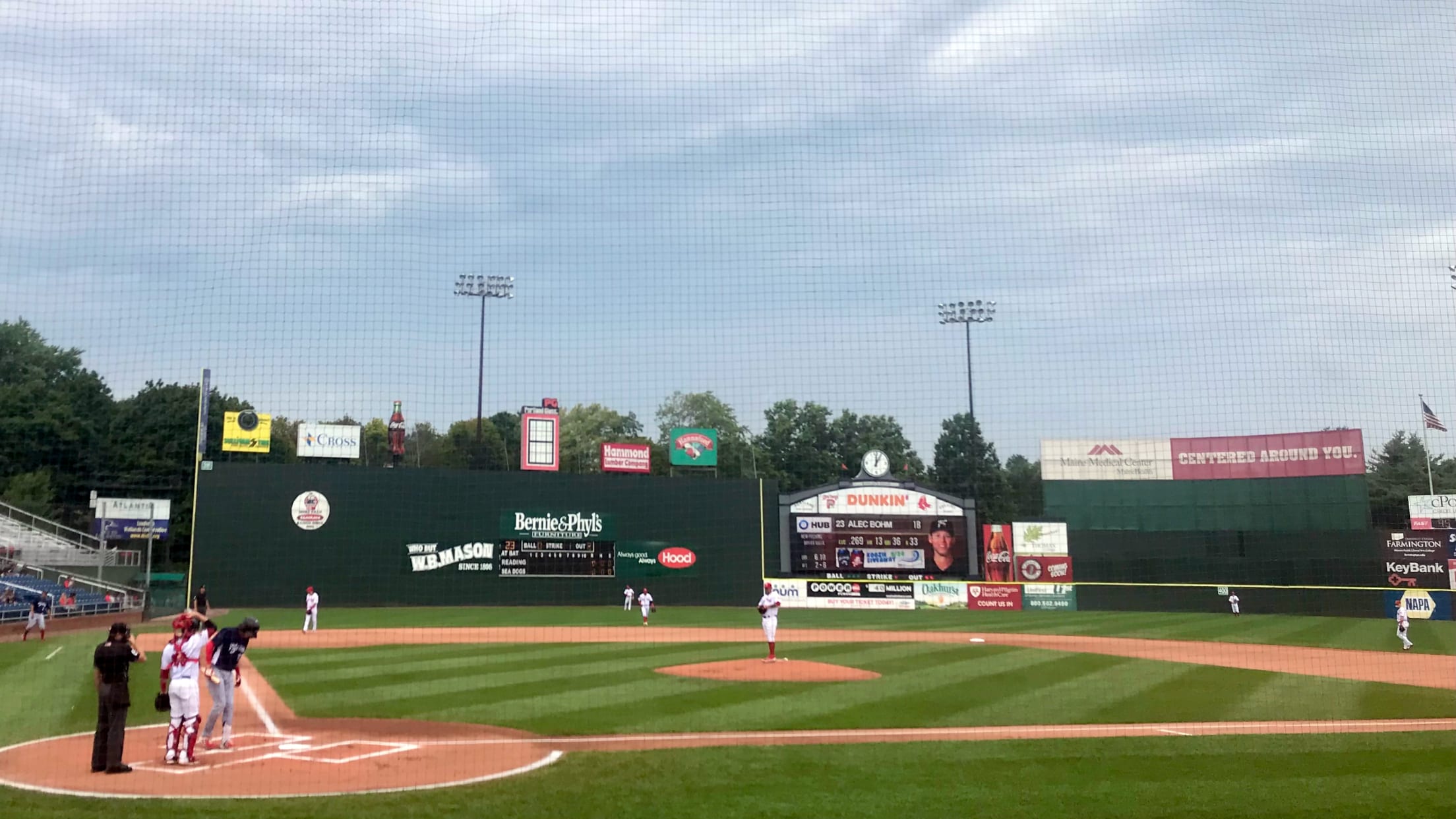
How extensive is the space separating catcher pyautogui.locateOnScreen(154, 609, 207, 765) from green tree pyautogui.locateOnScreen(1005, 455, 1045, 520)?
101 ft

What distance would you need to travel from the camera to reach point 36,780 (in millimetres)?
8438

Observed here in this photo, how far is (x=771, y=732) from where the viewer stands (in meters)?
11.0

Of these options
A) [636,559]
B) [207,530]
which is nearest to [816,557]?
[636,559]

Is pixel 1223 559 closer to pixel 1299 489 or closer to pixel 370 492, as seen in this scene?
pixel 1299 489

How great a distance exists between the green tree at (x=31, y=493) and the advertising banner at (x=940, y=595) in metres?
26.7

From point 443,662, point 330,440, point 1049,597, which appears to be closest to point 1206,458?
point 1049,597

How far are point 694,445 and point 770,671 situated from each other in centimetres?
2222

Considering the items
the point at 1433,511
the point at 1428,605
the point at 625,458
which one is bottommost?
the point at 1428,605

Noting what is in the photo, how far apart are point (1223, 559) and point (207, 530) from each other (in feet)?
106

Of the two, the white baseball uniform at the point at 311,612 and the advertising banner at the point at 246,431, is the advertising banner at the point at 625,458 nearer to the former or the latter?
the advertising banner at the point at 246,431

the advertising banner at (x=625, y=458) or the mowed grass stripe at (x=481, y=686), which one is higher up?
the advertising banner at (x=625, y=458)

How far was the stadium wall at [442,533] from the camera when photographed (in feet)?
104

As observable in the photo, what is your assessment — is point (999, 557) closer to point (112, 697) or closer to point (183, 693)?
point (183, 693)

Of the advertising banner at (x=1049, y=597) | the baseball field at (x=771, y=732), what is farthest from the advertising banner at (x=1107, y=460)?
the baseball field at (x=771, y=732)
